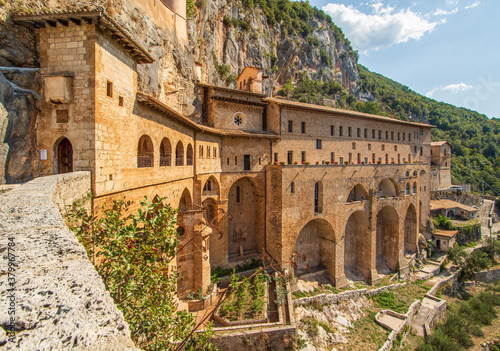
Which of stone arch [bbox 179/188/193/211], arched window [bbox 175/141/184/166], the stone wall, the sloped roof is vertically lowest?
stone arch [bbox 179/188/193/211]

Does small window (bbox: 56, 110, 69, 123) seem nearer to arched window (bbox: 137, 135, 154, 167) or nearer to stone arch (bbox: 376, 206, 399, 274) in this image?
arched window (bbox: 137, 135, 154, 167)

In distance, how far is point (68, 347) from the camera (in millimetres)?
1425

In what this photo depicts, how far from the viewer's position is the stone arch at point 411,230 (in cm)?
3020

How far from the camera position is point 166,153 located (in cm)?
1268

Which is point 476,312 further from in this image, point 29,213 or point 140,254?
point 29,213

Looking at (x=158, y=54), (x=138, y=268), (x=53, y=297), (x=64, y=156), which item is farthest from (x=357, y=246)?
(x=53, y=297)

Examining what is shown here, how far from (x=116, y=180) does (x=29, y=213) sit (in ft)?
17.8

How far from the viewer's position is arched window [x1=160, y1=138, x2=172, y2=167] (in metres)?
12.3

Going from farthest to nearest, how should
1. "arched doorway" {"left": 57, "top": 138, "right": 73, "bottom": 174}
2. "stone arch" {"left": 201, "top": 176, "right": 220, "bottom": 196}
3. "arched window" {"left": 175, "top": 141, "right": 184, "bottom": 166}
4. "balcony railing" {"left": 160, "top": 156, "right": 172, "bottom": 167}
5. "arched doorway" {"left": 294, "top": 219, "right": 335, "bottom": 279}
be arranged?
"arched doorway" {"left": 294, "top": 219, "right": 335, "bottom": 279}, "stone arch" {"left": 201, "top": 176, "right": 220, "bottom": 196}, "arched window" {"left": 175, "top": 141, "right": 184, "bottom": 166}, "balcony railing" {"left": 160, "top": 156, "right": 172, "bottom": 167}, "arched doorway" {"left": 57, "top": 138, "right": 73, "bottom": 174}

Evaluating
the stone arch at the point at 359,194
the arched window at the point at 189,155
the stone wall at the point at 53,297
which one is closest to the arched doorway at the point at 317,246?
the stone arch at the point at 359,194

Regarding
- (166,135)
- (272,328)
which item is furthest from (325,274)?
(166,135)

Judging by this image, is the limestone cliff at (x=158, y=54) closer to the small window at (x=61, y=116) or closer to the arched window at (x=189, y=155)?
the small window at (x=61, y=116)

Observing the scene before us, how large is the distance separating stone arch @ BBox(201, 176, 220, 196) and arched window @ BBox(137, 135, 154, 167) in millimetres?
8157

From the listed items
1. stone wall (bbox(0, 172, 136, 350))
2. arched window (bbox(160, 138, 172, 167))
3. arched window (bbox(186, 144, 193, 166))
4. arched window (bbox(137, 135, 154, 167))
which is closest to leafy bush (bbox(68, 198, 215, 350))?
stone wall (bbox(0, 172, 136, 350))
